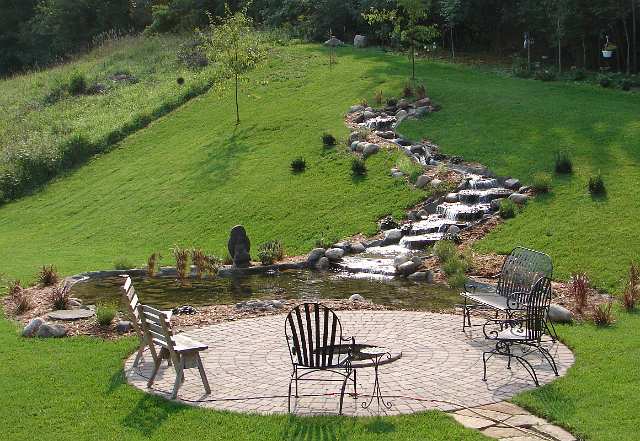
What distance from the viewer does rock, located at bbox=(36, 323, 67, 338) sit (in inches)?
498

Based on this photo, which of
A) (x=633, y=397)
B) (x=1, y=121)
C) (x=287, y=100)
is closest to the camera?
(x=633, y=397)

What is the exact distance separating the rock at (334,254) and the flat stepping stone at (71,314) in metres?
6.93

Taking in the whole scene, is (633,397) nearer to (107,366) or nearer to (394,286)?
(107,366)

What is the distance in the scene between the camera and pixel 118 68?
4600cm

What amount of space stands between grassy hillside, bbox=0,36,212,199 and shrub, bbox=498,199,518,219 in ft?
64.1

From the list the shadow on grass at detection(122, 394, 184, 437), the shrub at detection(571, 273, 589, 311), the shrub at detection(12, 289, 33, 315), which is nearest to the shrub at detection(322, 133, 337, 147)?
the shrub at detection(12, 289, 33, 315)

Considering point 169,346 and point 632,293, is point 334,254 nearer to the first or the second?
point 632,293

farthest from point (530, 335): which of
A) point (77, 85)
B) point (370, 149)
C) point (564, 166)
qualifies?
point (77, 85)

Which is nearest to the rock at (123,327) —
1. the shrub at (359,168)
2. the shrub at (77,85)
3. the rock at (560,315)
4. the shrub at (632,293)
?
the rock at (560,315)

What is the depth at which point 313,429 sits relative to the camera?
8.21 metres

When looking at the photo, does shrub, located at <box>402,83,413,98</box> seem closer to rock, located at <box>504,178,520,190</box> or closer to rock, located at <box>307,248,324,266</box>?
rock, located at <box>504,178,520,190</box>

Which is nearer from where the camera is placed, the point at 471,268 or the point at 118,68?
the point at 471,268

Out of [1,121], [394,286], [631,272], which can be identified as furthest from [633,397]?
[1,121]

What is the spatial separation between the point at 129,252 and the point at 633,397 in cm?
1661
